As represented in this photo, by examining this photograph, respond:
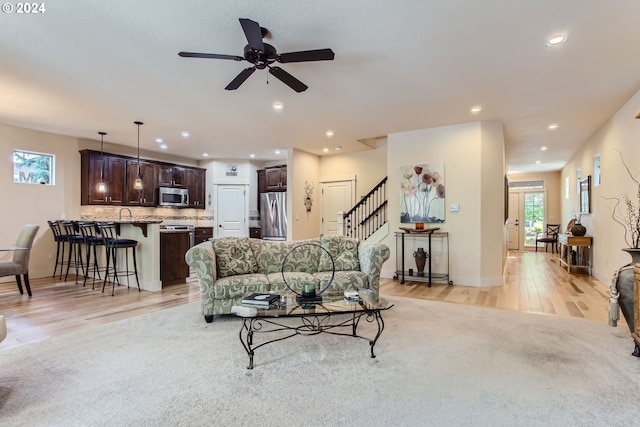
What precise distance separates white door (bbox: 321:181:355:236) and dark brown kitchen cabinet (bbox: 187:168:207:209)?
336cm

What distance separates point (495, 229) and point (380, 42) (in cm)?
405

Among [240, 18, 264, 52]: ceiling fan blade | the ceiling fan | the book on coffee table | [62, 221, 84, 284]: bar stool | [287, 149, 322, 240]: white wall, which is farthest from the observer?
[287, 149, 322, 240]: white wall

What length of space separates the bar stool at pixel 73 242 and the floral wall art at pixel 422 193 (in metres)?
5.83

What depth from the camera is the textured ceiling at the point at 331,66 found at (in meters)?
2.58

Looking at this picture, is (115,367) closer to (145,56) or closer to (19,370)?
(19,370)

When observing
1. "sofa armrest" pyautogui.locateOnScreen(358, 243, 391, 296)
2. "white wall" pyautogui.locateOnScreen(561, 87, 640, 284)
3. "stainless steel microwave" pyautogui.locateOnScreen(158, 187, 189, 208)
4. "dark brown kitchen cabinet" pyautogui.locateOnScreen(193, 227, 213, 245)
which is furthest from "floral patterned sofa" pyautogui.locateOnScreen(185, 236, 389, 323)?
"dark brown kitchen cabinet" pyautogui.locateOnScreen(193, 227, 213, 245)

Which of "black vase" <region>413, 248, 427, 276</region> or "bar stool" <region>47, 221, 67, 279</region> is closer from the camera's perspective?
"black vase" <region>413, 248, 427, 276</region>

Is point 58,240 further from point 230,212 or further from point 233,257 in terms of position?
point 233,257

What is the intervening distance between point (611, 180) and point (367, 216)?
4.21m

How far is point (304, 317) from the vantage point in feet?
9.43

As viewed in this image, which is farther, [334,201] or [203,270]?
[334,201]

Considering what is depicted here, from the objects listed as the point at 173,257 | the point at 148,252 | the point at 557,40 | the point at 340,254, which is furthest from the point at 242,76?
the point at 173,257

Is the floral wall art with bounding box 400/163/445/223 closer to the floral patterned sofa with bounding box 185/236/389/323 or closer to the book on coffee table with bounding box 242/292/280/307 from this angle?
the floral patterned sofa with bounding box 185/236/389/323

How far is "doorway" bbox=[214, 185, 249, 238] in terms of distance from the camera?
29.5 feet
